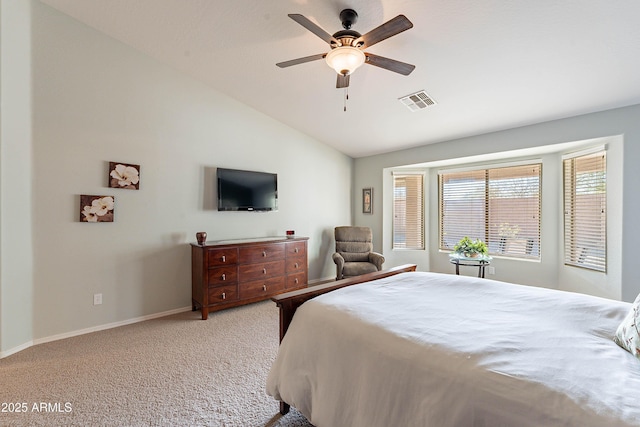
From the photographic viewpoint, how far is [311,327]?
1.59m

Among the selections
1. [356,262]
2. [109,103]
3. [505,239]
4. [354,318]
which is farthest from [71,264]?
[505,239]

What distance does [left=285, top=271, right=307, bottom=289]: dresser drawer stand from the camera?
4.16 metres

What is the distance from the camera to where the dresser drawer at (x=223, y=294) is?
11.2 feet

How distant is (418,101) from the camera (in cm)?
349

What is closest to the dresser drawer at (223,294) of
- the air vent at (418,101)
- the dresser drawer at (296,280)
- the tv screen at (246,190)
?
the dresser drawer at (296,280)

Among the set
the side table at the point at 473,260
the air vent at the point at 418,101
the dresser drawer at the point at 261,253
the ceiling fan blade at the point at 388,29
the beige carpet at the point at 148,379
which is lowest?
the beige carpet at the point at 148,379

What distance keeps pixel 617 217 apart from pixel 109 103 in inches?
224

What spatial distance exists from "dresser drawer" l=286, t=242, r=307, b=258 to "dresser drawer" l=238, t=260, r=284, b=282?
0.65ft

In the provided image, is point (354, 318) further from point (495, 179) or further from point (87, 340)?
point (495, 179)

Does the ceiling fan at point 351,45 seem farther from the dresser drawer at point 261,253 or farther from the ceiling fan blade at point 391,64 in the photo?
the dresser drawer at point 261,253

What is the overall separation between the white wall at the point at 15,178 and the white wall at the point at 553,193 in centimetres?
465

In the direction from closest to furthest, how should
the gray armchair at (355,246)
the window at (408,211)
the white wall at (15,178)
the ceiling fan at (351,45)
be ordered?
the ceiling fan at (351,45), the white wall at (15,178), the gray armchair at (355,246), the window at (408,211)

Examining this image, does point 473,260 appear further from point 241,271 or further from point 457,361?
point 457,361

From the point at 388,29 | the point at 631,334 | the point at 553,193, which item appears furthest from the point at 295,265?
the point at 553,193
